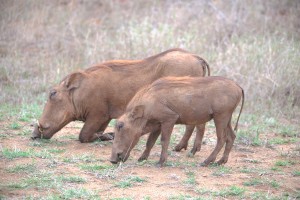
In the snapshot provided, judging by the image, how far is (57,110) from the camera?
7770mm

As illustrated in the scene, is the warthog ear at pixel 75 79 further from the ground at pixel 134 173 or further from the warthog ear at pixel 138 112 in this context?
the warthog ear at pixel 138 112

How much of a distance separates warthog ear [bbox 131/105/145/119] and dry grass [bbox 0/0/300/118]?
140 inches

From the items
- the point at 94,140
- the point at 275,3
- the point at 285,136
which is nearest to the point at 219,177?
the point at 94,140

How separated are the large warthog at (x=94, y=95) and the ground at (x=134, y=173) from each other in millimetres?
224

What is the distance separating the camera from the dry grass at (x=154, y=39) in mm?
10398

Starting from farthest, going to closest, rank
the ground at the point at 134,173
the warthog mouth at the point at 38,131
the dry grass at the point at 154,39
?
the dry grass at the point at 154,39 < the warthog mouth at the point at 38,131 < the ground at the point at 134,173

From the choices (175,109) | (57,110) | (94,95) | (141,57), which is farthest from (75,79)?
(141,57)

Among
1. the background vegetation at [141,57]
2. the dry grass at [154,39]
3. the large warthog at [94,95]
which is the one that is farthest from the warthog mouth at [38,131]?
the dry grass at [154,39]

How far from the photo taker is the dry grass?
10.4 meters

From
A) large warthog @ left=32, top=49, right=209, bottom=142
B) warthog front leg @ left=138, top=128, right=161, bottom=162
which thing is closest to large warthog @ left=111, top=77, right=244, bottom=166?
warthog front leg @ left=138, top=128, right=161, bottom=162

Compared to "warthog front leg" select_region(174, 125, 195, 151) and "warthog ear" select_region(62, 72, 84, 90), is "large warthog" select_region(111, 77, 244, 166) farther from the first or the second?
"warthog ear" select_region(62, 72, 84, 90)

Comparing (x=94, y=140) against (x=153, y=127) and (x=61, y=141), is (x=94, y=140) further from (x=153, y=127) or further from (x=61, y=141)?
(x=153, y=127)

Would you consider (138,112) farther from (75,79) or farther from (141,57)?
(141,57)

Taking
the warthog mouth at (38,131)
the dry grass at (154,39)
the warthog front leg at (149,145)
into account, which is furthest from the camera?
the dry grass at (154,39)
